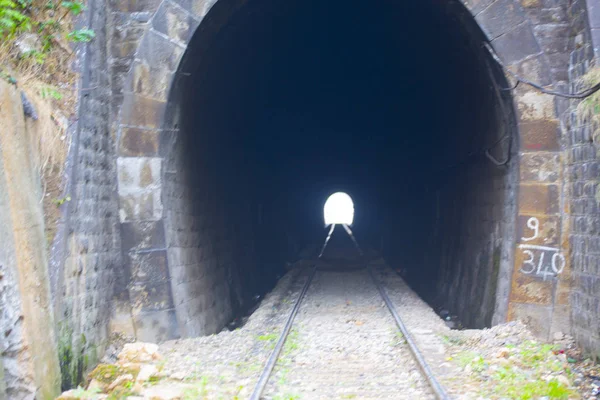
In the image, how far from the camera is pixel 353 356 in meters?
6.84

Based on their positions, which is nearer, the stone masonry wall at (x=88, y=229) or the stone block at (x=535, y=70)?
the stone masonry wall at (x=88, y=229)

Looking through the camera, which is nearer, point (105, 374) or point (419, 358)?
point (105, 374)

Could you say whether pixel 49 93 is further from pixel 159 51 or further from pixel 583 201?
pixel 583 201

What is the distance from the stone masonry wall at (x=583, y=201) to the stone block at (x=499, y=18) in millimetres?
562

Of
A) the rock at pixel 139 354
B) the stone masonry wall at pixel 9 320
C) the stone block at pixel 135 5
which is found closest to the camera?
the stone masonry wall at pixel 9 320

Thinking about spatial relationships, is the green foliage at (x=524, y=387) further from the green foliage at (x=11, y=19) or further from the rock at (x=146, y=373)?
the green foliage at (x=11, y=19)

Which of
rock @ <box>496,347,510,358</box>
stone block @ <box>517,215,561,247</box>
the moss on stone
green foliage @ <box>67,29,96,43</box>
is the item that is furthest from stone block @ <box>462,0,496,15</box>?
the moss on stone

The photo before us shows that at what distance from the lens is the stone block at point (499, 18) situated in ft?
23.1

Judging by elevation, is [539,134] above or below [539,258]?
above

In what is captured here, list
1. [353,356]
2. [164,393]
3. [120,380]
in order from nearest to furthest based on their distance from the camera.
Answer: [164,393] < [120,380] < [353,356]

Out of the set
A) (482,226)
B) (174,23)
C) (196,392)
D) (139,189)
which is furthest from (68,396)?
(482,226)

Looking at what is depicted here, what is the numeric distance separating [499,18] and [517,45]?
377 mm

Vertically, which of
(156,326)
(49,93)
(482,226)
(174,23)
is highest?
(174,23)

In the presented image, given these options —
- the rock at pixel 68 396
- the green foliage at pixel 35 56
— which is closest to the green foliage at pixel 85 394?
the rock at pixel 68 396
